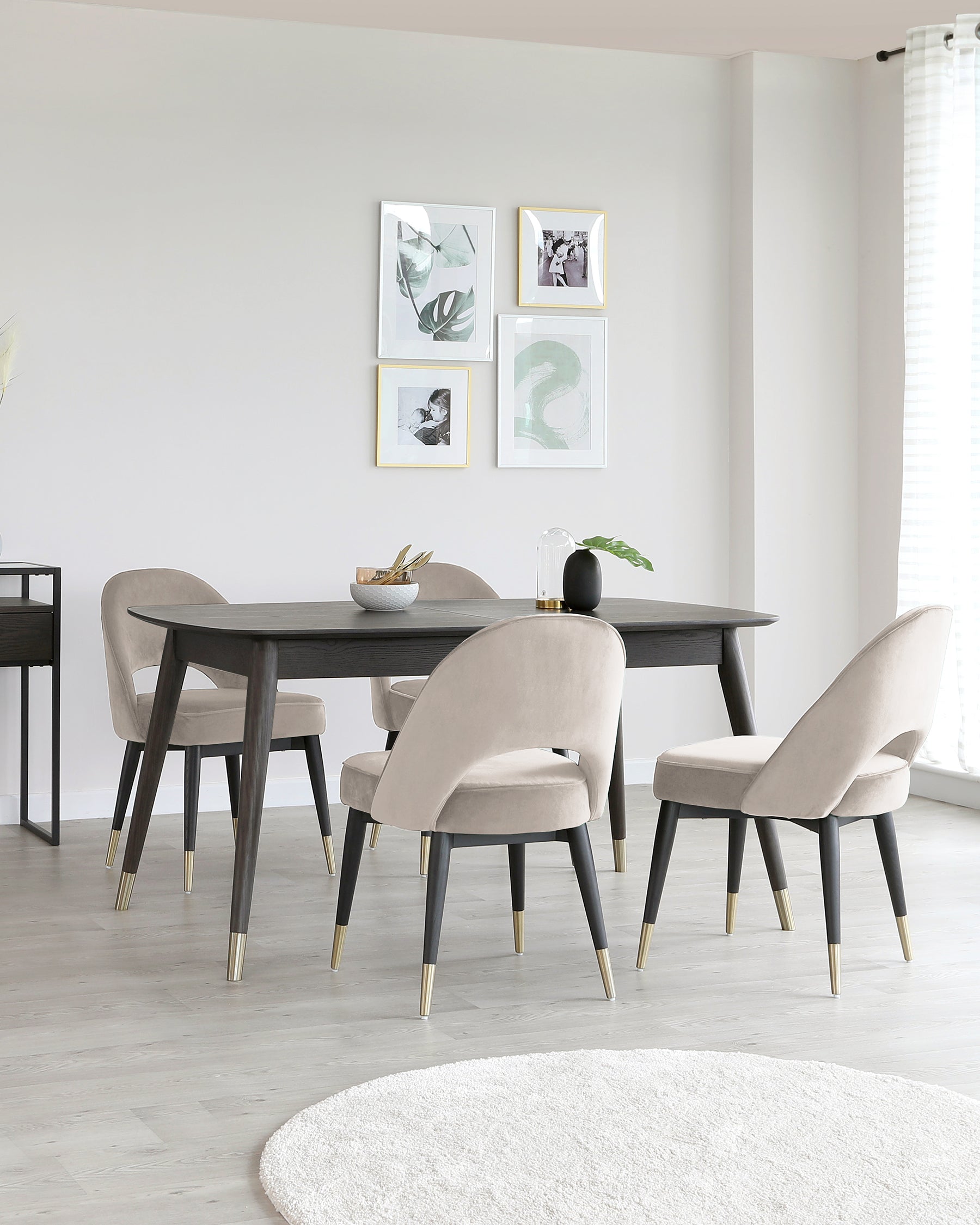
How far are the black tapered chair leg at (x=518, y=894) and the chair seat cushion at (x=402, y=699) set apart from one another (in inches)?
36.6

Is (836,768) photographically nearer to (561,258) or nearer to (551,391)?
(551,391)

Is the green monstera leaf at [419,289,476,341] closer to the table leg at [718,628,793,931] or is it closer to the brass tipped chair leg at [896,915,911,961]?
the table leg at [718,628,793,931]

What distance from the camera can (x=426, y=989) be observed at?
113 inches

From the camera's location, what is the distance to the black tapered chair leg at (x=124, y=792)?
4.04 meters

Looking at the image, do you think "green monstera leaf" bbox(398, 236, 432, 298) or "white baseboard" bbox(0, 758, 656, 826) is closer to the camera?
"white baseboard" bbox(0, 758, 656, 826)

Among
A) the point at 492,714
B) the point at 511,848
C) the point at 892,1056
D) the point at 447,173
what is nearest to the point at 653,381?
the point at 447,173

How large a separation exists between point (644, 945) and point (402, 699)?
135 cm

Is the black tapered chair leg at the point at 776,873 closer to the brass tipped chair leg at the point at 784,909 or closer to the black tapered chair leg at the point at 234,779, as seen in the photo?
the brass tipped chair leg at the point at 784,909

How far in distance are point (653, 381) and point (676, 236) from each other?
552mm

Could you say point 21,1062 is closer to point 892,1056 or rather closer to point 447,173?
point 892,1056

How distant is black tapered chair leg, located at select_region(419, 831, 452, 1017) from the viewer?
287 centimetres

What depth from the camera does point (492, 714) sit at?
2.79 m

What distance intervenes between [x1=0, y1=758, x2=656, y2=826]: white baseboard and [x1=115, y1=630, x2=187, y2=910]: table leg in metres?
1.05

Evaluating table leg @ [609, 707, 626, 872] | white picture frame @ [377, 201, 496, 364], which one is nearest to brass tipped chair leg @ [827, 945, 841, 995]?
table leg @ [609, 707, 626, 872]
